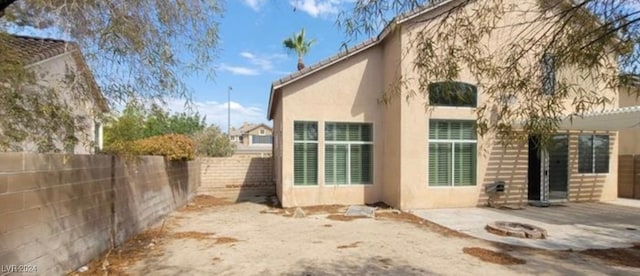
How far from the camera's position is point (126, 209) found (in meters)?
8.32

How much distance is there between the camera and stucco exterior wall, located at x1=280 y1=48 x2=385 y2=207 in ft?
43.8

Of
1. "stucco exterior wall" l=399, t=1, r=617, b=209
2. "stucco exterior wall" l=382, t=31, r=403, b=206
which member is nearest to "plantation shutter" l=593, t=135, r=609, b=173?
"stucco exterior wall" l=399, t=1, r=617, b=209

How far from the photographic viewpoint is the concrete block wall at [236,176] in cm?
1912

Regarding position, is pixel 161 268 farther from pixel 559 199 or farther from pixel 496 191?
pixel 559 199

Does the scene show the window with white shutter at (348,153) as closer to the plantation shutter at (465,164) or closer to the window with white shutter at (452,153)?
the window with white shutter at (452,153)

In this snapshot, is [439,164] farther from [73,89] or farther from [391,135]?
[73,89]

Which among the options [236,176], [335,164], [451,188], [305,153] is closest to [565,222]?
[451,188]

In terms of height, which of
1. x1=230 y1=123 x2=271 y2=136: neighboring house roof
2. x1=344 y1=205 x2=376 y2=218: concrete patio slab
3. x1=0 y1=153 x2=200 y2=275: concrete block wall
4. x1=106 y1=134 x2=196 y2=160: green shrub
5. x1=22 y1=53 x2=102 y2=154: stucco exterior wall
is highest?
x1=230 y1=123 x2=271 y2=136: neighboring house roof

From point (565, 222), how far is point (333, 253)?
7082mm

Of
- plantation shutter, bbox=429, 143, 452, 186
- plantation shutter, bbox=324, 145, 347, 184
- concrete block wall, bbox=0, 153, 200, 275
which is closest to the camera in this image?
concrete block wall, bbox=0, 153, 200, 275

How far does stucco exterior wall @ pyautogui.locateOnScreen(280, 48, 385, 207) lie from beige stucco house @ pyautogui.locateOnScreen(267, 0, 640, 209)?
32 mm

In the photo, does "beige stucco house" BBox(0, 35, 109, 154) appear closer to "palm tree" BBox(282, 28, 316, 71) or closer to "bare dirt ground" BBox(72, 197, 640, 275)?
"bare dirt ground" BBox(72, 197, 640, 275)

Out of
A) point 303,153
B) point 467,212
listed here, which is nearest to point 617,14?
Result: point 467,212

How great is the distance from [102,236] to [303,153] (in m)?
7.32
